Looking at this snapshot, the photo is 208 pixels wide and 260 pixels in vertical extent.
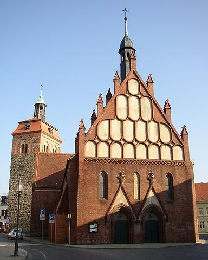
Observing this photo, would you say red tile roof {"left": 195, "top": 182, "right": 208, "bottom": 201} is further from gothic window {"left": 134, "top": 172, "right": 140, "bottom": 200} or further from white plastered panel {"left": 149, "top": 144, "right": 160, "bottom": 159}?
gothic window {"left": 134, "top": 172, "right": 140, "bottom": 200}

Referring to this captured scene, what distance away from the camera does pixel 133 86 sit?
30625 mm

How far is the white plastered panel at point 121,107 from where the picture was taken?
2936 cm

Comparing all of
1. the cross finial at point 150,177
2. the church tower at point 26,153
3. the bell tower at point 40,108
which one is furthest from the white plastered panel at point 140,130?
the bell tower at point 40,108

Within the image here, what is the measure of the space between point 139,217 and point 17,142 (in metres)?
34.4

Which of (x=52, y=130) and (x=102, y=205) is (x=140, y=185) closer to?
(x=102, y=205)

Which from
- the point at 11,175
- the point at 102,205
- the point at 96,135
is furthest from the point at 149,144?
the point at 11,175

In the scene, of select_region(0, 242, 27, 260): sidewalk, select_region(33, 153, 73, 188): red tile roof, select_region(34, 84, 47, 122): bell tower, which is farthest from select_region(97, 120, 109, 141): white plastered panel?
select_region(34, 84, 47, 122): bell tower

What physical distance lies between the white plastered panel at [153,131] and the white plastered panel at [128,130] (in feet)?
5.26

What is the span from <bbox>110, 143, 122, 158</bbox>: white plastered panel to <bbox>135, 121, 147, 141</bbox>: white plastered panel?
6.37 feet

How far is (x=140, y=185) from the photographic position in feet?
91.9

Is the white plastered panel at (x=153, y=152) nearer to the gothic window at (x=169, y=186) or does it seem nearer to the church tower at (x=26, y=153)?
the gothic window at (x=169, y=186)

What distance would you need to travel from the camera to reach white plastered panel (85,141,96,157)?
27998 millimetres

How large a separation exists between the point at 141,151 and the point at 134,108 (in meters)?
4.16

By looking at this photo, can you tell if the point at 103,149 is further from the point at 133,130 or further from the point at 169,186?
the point at 169,186
